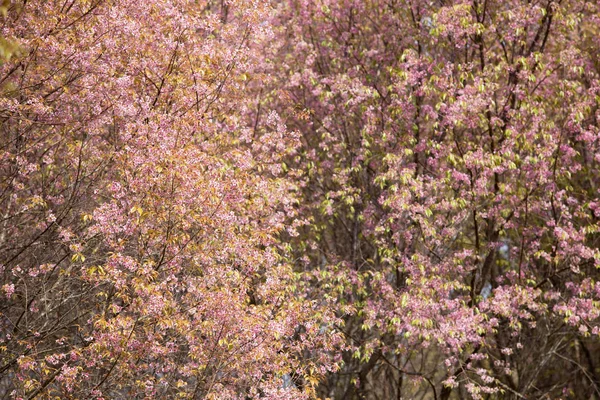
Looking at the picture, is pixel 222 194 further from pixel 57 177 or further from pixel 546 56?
pixel 546 56

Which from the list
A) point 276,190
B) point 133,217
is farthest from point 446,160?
point 133,217

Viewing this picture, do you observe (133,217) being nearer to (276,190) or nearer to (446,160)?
(276,190)

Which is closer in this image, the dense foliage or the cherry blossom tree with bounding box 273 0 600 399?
the dense foliage

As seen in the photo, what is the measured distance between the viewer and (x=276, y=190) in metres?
12.9

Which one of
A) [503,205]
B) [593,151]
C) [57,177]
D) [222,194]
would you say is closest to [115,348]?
[222,194]

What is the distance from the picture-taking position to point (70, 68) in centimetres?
1012

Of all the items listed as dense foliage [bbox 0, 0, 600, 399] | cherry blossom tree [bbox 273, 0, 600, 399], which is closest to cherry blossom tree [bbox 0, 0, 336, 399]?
dense foliage [bbox 0, 0, 600, 399]

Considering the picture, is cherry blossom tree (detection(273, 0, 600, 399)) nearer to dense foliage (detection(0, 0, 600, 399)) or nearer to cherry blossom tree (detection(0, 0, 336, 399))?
dense foliage (detection(0, 0, 600, 399))

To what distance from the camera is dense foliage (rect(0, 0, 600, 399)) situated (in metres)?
9.85

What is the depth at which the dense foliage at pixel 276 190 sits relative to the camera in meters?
9.85

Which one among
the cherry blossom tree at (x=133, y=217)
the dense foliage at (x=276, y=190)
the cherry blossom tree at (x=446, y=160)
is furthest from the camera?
the cherry blossom tree at (x=446, y=160)

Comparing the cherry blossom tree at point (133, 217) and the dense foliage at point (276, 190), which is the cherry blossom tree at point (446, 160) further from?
the cherry blossom tree at point (133, 217)

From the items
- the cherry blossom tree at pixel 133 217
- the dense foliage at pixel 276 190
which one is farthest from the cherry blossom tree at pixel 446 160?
the cherry blossom tree at pixel 133 217

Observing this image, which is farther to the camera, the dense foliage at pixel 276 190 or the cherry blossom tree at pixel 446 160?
the cherry blossom tree at pixel 446 160
